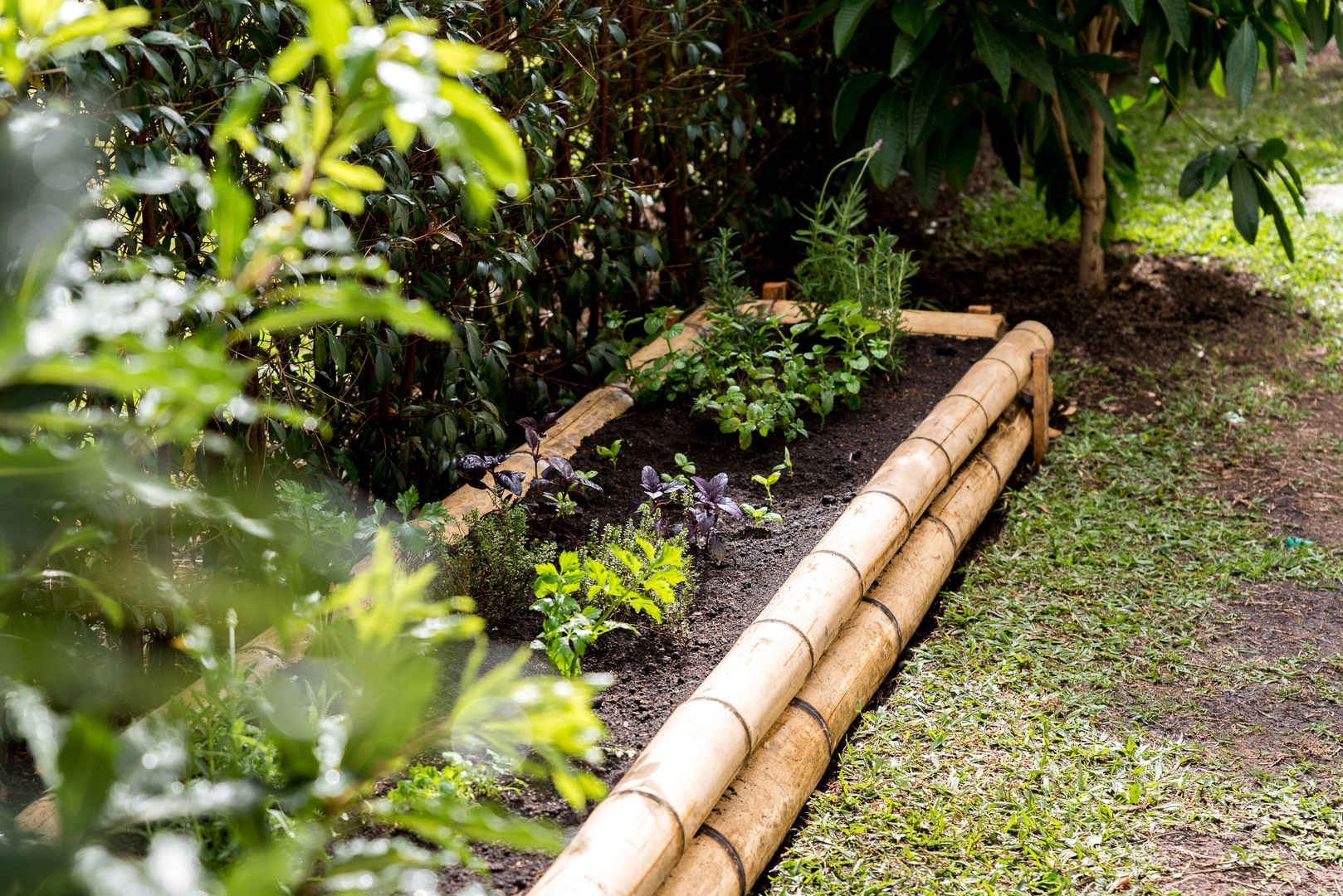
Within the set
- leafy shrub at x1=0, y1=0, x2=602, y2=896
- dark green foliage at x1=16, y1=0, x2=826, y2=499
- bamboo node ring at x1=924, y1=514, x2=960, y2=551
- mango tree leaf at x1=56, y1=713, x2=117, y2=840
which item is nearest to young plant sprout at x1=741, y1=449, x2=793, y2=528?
bamboo node ring at x1=924, y1=514, x2=960, y2=551

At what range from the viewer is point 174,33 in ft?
5.45

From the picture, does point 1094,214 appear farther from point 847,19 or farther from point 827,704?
point 827,704

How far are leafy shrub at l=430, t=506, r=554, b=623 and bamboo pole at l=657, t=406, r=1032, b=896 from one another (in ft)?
2.04

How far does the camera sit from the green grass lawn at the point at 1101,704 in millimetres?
1923

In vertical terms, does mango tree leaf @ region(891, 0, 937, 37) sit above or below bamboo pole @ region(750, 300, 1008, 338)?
above

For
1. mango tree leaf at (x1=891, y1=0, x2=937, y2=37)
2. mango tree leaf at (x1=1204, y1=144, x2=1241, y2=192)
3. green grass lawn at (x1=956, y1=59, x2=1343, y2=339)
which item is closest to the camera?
mango tree leaf at (x1=891, y1=0, x2=937, y2=37)

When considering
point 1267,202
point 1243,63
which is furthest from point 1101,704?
point 1243,63

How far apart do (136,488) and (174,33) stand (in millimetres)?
1157

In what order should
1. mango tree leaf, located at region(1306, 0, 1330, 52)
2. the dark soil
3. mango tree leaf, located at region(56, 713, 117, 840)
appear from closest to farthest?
mango tree leaf, located at region(56, 713, 117, 840) → the dark soil → mango tree leaf, located at region(1306, 0, 1330, 52)

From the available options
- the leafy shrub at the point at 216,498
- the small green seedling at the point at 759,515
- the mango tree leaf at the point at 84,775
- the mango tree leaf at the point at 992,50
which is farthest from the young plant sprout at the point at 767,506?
the mango tree leaf at the point at 84,775

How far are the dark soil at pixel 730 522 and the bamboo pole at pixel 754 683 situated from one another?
0.11m

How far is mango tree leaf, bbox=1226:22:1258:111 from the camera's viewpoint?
3438 mm

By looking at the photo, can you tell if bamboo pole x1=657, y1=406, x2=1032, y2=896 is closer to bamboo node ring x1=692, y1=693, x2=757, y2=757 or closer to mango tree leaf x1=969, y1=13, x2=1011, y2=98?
bamboo node ring x1=692, y1=693, x2=757, y2=757

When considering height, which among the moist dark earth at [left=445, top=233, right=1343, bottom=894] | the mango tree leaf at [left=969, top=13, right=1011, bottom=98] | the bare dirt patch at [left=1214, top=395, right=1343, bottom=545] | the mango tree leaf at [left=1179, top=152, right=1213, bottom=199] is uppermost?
the mango tree leaf at [left=969, top=13, right=1011, bottom=98]
